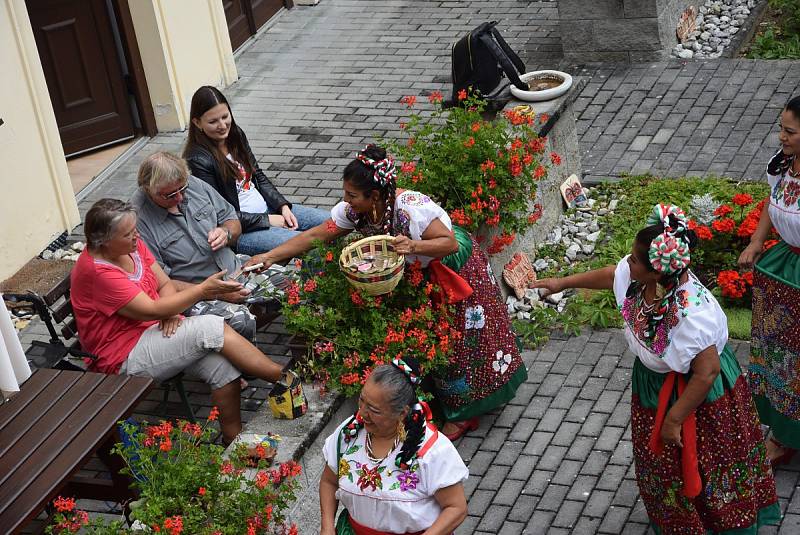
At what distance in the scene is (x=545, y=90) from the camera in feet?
28.2

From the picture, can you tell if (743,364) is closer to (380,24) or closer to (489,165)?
(489,165)

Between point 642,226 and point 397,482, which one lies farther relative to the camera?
point 642,226

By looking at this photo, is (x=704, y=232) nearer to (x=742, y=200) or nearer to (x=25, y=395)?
(x=742, y=200)

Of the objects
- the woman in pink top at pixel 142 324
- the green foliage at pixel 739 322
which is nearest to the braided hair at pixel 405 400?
the woman in pink top at pixel 142 324

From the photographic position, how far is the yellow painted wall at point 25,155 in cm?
859

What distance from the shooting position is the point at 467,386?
6.52 metres

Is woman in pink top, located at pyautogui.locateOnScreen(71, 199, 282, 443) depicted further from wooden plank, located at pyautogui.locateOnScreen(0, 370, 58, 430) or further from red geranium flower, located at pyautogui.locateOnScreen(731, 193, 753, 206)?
red geranium flower, located at pyautogui.locateOnScreen(731, 193, 753, 206)

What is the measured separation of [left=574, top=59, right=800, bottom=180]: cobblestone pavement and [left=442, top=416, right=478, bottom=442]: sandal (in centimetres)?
324

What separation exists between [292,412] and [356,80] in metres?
6.19

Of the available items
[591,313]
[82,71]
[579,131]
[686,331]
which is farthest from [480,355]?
[82,71]

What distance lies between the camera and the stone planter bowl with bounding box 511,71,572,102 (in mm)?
8555

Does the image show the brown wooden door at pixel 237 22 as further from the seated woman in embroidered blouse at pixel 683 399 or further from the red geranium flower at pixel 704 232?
the seated woman in embroidered blouse at pixel 683 399

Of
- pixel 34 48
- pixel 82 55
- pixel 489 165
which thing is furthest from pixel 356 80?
pixel 489 165

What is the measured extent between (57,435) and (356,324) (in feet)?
5.29
